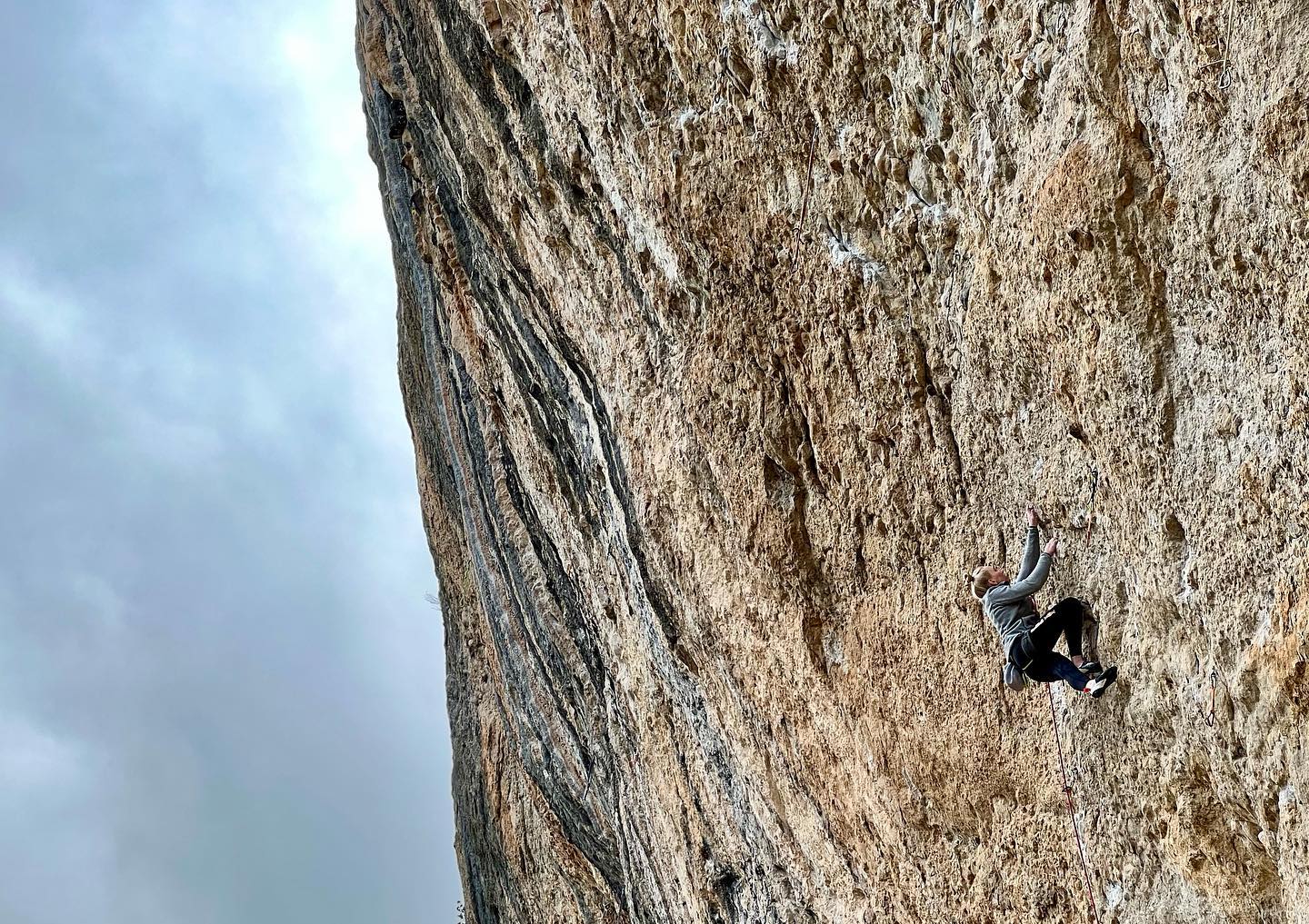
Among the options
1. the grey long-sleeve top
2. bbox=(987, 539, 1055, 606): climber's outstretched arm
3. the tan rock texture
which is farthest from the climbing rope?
bbox=(987, 539, 1055, 606): climber's outstretched arm

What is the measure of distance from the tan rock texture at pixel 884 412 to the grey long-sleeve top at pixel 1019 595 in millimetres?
212

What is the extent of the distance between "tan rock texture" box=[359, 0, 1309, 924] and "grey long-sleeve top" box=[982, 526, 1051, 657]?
0.21 metres

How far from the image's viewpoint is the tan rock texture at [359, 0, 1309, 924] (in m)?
4.87

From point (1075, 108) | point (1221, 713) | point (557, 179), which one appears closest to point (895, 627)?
point (1221, 713)

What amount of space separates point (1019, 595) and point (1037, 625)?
167 millimetres

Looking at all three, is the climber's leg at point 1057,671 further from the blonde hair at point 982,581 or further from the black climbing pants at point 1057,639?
the blonde hair at point 982,581

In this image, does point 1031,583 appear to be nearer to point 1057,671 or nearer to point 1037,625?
point 1037,625

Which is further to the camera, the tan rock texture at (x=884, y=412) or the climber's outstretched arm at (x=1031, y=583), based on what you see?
the climber's outstretched arm at (x=1031, y=583)

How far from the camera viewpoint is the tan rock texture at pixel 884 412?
16.0 ft

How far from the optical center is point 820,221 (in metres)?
6.81

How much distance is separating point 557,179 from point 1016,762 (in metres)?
5.19

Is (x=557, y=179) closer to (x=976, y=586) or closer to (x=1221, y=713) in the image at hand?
(x=976, y=586)

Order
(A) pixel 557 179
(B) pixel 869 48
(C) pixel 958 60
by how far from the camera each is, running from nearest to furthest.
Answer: (C) pixel 958 60 < (B) pixel 869 48 < (A) pixel 557 179

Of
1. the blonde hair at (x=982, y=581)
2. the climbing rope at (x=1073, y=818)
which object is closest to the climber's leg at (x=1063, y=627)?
the blonde hair at (x=982, y=581)
